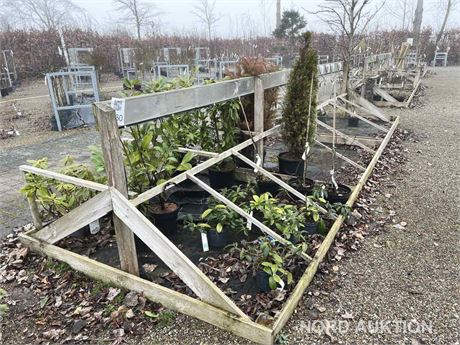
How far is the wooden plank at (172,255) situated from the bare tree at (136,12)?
25.0m

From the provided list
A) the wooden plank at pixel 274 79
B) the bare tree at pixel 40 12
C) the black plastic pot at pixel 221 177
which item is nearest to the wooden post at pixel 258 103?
the wooden plank at pixel 274 79

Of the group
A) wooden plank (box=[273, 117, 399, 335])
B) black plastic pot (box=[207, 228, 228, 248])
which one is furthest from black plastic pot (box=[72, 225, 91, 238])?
wooden plank (box=[273, 117, 399, 335])

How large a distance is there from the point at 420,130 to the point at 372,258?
503 cm

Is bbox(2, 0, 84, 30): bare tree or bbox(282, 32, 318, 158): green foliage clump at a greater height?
bbox(2, 0, 84, 30): bare tree

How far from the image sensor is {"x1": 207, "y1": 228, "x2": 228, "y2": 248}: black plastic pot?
2912mm

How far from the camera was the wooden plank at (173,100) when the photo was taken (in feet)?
7.55

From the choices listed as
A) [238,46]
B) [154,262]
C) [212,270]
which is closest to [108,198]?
[154,262]

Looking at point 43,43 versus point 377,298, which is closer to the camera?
point 377,298

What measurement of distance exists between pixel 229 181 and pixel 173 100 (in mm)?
1525

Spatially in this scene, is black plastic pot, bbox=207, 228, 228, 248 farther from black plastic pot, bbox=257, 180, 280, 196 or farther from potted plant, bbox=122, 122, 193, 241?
black plastic pot, bbox=257, 180, 280, 196

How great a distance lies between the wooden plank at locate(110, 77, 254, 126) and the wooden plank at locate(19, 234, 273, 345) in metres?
1.11

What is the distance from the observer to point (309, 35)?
3949 millimetres

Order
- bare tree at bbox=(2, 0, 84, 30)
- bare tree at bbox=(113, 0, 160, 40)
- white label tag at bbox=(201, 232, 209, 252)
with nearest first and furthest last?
white label tag at bbox=(201, 232, 209, 252)
bare tree at bbox=(2, 0, 84, 30)
bare tree at bbox=(113, 0, 160, 40)

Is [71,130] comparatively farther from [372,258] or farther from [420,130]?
[420,130]
